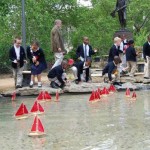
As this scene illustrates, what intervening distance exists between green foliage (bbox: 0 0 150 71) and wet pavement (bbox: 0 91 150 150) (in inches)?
330

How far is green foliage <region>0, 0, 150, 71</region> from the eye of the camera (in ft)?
90.2

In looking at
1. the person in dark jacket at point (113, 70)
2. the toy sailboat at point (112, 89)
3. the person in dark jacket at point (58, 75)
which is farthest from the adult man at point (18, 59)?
the person in dark jacket at point (113, 70)

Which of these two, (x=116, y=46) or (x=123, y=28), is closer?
(x=116, y=46)

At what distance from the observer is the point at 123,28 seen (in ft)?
84.7

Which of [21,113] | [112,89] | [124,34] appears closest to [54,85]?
[112,89]

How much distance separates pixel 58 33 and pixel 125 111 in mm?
6688

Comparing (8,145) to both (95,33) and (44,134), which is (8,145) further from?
(95,33)

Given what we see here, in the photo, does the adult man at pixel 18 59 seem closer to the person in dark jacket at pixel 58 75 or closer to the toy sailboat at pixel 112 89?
the person in dark jacket at pixel 58 75

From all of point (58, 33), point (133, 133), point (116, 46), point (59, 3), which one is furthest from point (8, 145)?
point (59, 3)

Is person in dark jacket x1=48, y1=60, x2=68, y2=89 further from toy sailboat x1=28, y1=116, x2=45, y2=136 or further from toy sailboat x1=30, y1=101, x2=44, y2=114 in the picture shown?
toy sailboat x1=28, y1=116, x2=45, y2=136

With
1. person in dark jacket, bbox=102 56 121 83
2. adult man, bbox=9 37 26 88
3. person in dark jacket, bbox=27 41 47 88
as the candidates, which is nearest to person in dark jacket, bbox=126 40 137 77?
person in dark jacket, bbox=102 56 121 83

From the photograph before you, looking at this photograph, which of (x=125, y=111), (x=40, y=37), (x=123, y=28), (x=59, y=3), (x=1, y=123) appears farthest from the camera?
(x=59, y=3)

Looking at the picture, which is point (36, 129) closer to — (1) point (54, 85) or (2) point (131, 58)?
(1) point (54, 85)

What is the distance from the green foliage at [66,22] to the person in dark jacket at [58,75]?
14.9 ft
